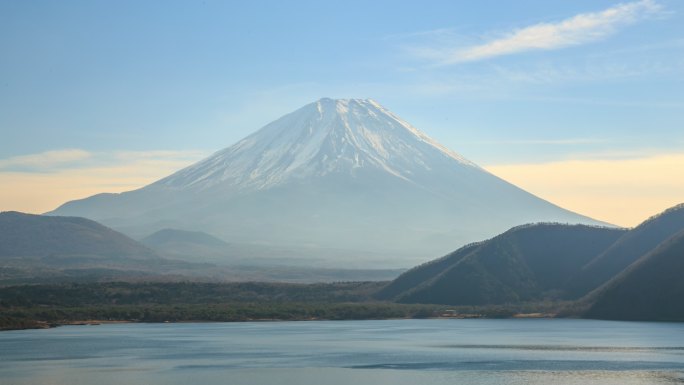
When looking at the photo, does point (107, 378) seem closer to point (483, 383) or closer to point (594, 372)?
point (483, 383)

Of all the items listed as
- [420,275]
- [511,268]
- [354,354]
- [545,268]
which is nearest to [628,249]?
[545,268]

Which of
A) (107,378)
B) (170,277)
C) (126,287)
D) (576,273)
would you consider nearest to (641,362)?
(107,378)

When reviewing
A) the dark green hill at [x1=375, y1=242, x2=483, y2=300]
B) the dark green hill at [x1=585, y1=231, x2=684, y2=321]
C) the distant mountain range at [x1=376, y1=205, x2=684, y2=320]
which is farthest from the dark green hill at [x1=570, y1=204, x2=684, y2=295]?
the dark green hill at [x1=375, y1=242, x2=483, y2=300]

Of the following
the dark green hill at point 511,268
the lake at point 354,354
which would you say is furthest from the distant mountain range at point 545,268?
the lake at point 354,354

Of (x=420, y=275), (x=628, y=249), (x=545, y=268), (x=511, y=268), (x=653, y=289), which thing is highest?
(x=628, y=249)

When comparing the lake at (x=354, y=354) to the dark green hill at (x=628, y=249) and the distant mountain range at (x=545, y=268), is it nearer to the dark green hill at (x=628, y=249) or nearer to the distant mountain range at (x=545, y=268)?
the distant mountain range at (x=545, y=268)

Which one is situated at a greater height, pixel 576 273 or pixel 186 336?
pixel 576 273

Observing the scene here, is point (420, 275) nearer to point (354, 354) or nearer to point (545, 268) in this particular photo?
point (545, 268)
